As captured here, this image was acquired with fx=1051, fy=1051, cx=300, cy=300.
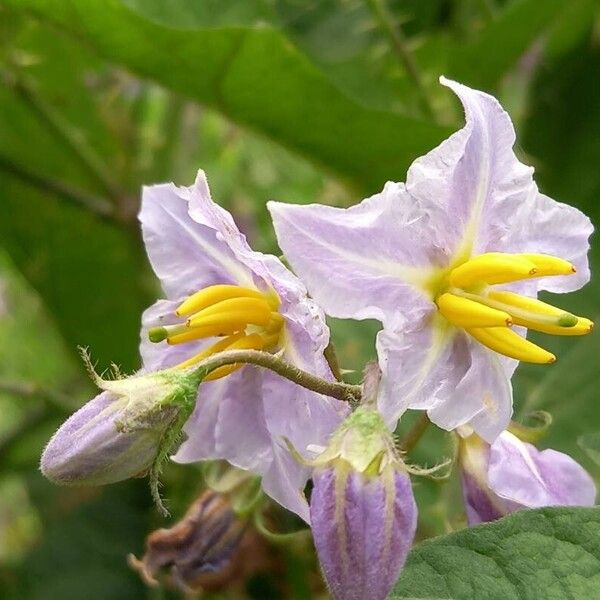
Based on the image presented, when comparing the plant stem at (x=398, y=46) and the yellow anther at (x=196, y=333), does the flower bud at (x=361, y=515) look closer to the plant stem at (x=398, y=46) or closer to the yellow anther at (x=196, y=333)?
the yellow anther at (x=196, y=333)

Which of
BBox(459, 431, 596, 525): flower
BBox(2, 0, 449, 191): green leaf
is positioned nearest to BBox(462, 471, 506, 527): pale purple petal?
BBox(459, 431, 596, 525): flower

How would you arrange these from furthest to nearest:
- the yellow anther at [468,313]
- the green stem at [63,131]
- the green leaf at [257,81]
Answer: the green stem at [63,131] → the green leaf at [257,81] → the yellow anther at [468,313]

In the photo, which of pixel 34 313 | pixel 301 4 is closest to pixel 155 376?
pixel 301 4

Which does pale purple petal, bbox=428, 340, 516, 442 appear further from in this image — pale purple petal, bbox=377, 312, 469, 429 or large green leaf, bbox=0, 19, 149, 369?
large green leaf, bbox=0, 19, 149, 369

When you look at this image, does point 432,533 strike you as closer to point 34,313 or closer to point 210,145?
point 210,145

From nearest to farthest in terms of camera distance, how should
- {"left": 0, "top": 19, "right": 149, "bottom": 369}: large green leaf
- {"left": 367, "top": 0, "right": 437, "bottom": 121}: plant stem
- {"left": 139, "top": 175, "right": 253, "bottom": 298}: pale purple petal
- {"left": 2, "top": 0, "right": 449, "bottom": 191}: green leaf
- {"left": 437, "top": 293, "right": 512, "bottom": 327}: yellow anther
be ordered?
{"left": 437, "top": 293, "right": 512, "bottom": 327}: yellow anther
{"left": 139, "top": 175, "right": 253, "bottom": 298}: pale purple petal
{"left": 2, "top": 0, "right": 449, "bottom": 191}: green leaf
{"left": 367, "top": 0, "right": 437, "bottom": 121}: plant stem
{"left": 0, "top": 19, "right": 149, "bottom": 369}: large green leaf

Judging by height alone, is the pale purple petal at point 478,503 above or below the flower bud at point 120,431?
below

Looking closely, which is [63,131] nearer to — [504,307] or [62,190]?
[62,190]

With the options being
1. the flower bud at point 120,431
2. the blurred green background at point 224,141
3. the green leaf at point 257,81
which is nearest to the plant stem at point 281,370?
the flower bud at point 120,431
